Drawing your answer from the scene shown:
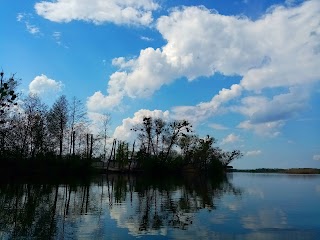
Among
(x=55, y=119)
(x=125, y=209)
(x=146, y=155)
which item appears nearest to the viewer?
(x=125, y=209)

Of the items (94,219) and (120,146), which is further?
(120,146)

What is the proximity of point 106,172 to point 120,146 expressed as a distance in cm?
1205

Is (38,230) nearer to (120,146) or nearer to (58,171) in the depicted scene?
(58,171)

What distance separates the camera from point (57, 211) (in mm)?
17516

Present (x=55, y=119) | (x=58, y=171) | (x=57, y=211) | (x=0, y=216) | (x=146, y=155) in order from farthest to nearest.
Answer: (x=146, y=155) < (x=55, y=119) < (x=58, y=171) < (x=57, y=211) < (x=0, y=216)

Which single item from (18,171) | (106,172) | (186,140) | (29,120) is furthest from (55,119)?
(186,140)

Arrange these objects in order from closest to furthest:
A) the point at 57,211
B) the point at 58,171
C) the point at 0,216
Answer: the point at 0,216 < the point at 57,211 < the point at 58,171

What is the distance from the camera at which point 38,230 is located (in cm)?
1232

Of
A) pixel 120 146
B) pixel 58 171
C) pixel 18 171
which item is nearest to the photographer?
pixel 18 171

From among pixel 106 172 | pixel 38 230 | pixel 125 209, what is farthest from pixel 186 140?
pixel 38 230

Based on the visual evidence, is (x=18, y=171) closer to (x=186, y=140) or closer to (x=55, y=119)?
(x=55, y=119)

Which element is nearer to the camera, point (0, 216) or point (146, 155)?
point (0, 216)

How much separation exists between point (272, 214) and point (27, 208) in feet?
37.2

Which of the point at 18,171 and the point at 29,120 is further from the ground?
the point at 29,120
